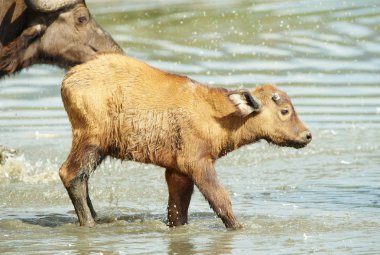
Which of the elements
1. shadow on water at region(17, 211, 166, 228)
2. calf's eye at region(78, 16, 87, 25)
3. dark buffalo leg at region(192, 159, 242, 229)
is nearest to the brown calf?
dark buffalo leg at region(192, 159, 242, 229)

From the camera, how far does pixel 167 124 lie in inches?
459

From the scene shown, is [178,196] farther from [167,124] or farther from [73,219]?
[73,219]

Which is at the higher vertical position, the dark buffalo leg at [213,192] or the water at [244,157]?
the dark buffalo leg at [213,192]

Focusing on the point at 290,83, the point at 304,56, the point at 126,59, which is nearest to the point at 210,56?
the point at 304,56

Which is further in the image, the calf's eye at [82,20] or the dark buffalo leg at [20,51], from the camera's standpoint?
the calf's eye at [82,20]

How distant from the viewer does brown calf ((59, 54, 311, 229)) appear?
38.0 feet

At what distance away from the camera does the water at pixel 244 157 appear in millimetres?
11164

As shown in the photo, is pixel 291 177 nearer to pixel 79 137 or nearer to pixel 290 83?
pixel 79 137

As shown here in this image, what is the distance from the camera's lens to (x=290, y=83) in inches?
754

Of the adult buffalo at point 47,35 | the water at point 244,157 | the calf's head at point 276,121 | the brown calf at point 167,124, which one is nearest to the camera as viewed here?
the water at point 244,157

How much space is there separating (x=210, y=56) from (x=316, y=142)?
6.01 metres

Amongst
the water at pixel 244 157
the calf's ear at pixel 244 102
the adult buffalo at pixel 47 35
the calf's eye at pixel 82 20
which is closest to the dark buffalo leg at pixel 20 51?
the adult buffalo at pixel 47 35

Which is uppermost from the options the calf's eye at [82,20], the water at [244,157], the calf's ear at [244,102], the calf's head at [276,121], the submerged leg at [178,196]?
the calf's eye at [82,20]

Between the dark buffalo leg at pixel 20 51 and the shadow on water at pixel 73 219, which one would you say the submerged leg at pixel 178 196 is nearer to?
the shadow on water at pixel 73 219
